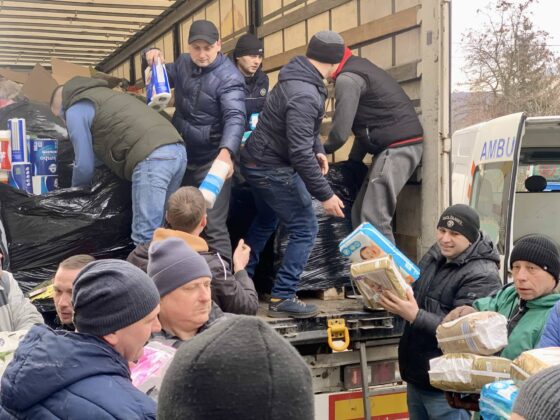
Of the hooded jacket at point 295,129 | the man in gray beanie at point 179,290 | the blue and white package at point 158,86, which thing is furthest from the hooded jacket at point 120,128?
the man in gray beanie at point 179,290

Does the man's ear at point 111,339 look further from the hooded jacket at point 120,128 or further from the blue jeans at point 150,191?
the hooded jacket at point 120,128

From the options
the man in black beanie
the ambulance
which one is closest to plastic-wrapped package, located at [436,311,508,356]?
the ambulance

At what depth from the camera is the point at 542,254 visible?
120 inches

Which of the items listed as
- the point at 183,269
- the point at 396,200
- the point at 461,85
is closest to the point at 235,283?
the point at 183,269

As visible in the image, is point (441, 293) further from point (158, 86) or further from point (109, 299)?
point (158, 86)

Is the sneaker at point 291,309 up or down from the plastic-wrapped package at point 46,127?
down

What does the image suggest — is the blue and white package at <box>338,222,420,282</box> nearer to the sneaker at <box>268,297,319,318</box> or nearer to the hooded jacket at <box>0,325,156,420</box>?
the sneaker at <box>268,297,319,318</box>

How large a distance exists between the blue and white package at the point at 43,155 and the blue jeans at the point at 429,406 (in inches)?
104

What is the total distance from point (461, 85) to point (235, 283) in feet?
70.4

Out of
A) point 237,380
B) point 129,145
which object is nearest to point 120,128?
point 129,145

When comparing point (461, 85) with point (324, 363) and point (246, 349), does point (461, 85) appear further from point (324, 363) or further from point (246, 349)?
point (246, 349)

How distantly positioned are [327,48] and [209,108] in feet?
2.83

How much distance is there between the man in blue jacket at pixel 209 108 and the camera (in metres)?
4.40

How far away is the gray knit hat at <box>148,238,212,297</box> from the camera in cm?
257
